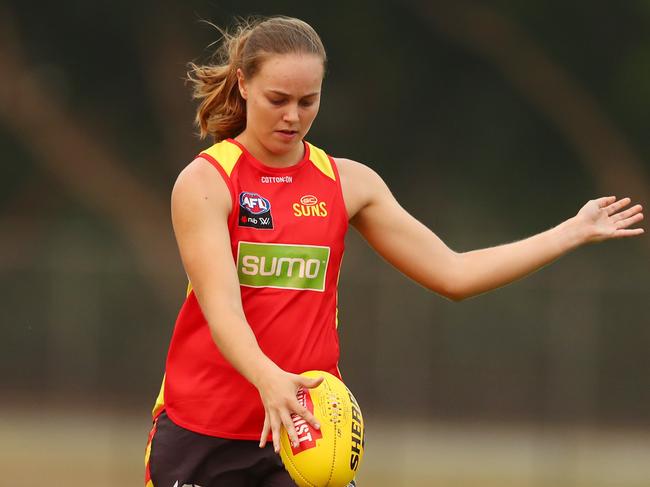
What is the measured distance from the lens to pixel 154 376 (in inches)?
659

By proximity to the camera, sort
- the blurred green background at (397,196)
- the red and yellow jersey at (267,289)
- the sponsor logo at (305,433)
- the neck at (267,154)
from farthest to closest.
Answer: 1. the blurred green background at (397,196)
2. the neck at (267,154)
3. the red and yellow jersey at (267,289)
4. the sponsor logo at (305,433)

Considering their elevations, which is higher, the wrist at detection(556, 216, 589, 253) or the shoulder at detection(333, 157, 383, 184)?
the shoulder at detection(333, 157, 383, 184)

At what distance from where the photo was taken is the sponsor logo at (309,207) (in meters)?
4.27

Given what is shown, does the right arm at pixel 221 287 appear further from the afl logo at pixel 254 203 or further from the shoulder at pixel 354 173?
the shoulder at pixel 354 173

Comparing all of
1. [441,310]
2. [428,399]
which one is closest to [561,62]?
[441,310]

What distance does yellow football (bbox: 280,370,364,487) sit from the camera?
154 inches

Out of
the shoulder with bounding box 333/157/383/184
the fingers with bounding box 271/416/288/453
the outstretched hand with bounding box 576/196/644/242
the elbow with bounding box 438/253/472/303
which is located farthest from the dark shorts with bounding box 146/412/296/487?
the outstretched hand with bounding box 576/196/644/242

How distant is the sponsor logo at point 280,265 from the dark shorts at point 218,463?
0.51m

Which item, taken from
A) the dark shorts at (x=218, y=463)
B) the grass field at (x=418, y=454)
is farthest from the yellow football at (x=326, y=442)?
the grass field at (x=418, y=454)

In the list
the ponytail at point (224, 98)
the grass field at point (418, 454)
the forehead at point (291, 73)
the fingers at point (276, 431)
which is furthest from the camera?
the grass field at point (418, 454)

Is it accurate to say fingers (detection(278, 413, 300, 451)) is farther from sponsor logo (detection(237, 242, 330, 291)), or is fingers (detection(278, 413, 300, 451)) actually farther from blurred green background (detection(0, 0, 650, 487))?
blurred green background (detection(0, 0, 650, 487))

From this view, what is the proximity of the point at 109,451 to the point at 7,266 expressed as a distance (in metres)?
3.65

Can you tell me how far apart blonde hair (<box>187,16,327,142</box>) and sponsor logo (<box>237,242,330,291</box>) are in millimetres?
489

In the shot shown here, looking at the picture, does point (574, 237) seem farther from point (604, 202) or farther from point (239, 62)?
point (239, 62)
